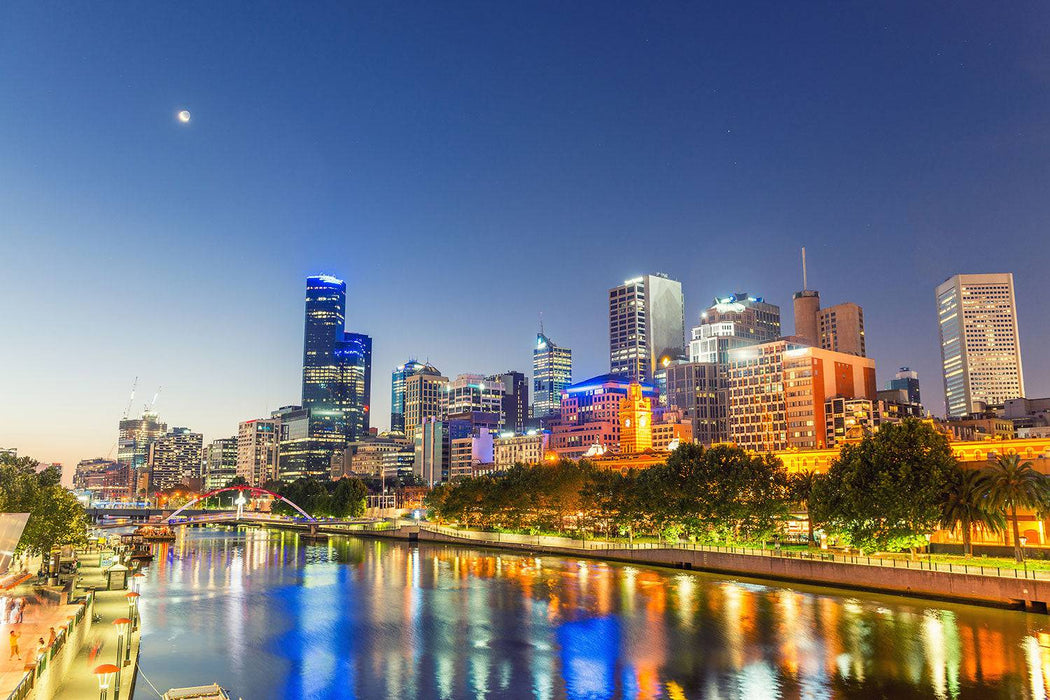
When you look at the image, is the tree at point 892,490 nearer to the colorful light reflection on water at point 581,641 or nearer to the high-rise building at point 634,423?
the colorful light reflection on water at point 581,641

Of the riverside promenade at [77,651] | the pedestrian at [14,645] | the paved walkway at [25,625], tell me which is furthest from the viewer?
the pedestrian at [14,645]

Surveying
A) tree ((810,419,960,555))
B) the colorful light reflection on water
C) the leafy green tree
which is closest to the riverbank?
the colorful light reflection on water

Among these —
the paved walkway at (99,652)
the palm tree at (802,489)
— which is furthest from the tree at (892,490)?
the paved walkway at (99,652)

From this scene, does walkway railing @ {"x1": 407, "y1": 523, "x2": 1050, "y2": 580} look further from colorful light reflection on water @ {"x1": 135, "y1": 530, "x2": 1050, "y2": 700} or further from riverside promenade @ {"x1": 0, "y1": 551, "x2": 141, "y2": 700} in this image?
riverside promenade @ {"x1": 0, "y1": 551, "x2": 141, "y2": 700}

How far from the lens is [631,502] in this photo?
110 m

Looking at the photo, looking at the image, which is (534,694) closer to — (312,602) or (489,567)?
(312,602)

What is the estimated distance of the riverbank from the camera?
60.8 meters

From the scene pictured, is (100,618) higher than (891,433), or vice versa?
(891,433)

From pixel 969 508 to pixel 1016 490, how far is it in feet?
15.4

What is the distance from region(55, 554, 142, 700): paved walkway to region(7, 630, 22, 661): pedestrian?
2581mm

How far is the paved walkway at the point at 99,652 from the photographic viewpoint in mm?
34125

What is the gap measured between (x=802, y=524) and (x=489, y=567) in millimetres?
46219

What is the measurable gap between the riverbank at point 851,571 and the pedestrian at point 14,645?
64.7 m

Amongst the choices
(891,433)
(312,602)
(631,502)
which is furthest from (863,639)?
(631,502)
